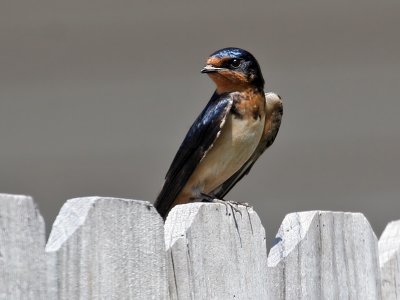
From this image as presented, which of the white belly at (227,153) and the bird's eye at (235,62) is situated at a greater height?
the bird's eye at (235,62)

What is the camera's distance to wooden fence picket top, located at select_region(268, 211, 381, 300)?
2.69 m

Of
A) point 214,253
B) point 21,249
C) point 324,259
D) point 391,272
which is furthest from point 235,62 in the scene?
point 21,249

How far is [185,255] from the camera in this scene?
2373mm

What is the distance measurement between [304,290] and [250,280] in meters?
0.22

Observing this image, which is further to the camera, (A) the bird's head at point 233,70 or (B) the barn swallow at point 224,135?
(A) the bird's head at point 233,70

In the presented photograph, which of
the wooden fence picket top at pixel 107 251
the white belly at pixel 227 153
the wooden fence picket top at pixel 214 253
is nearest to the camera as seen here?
the wooden fence picket top at pixel 107 251

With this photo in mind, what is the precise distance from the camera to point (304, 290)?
8.98 ft

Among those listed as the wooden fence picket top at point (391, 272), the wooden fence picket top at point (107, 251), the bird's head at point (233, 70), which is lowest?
the wooden fence picket top at point (391, 272)

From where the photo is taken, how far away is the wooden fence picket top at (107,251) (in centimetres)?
205

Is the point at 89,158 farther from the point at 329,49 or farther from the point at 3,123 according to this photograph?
the point at 329,49

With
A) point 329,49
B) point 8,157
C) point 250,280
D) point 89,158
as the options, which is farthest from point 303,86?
point 250,280

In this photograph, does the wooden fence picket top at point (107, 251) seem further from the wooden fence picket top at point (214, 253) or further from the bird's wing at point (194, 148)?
the bird's wing at point (194, 148)

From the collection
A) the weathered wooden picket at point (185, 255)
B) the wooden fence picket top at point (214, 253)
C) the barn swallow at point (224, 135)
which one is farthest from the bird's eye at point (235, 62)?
the wooden fence picket top at point (214, 253)

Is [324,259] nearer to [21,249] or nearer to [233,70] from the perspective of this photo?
[21,249]
